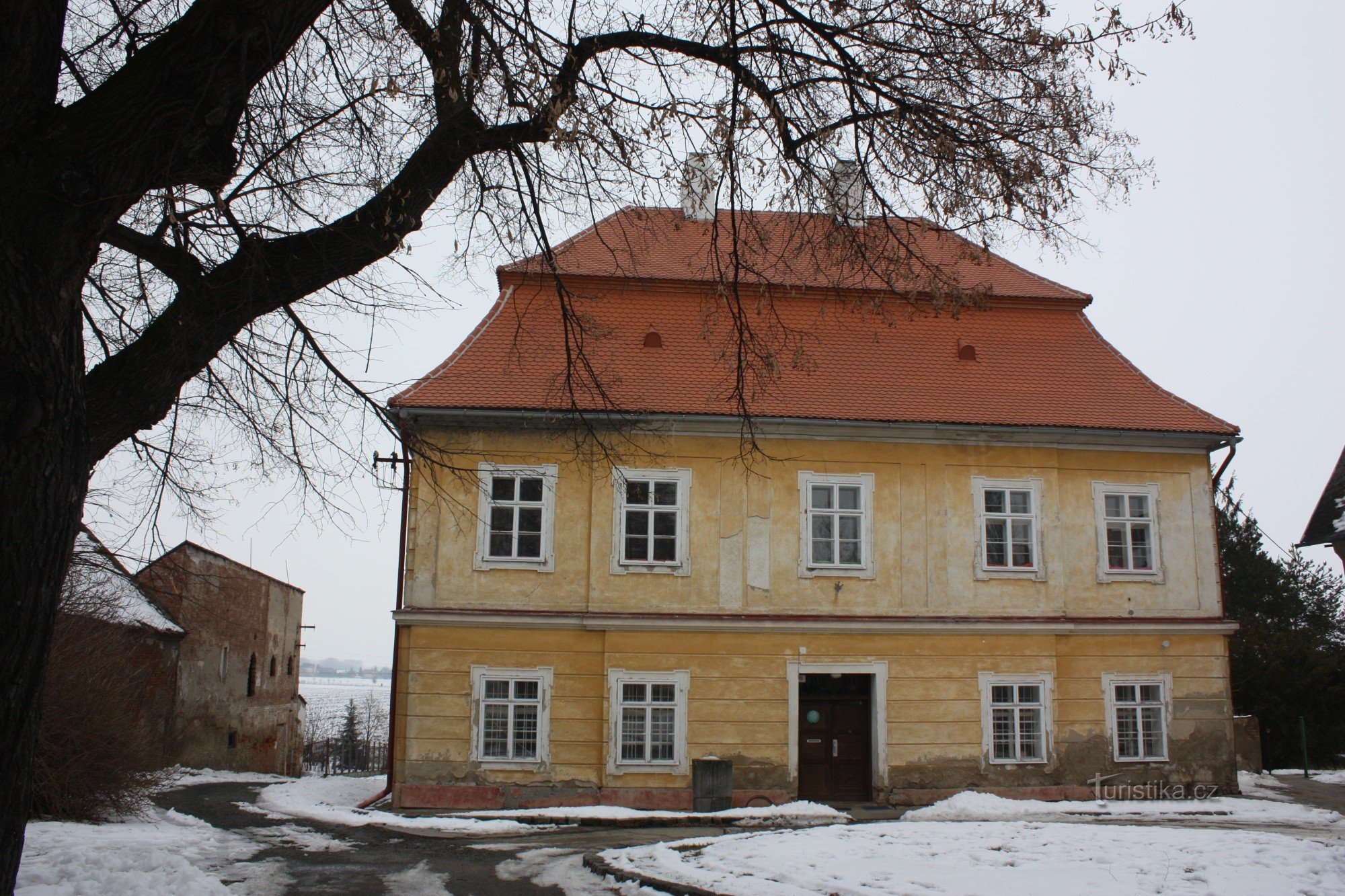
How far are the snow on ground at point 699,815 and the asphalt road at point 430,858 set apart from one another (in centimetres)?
61

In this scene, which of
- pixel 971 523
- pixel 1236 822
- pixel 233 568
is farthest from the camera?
pixel 233 568

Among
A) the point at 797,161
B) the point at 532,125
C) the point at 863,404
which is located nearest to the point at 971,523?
the point at 863,404

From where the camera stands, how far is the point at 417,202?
5.67 metres

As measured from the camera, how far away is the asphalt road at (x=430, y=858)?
34.0 feet

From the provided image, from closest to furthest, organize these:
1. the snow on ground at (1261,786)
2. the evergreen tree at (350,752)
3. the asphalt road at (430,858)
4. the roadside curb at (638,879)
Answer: the roadside curb at (638,879) → the asphalt road at (430,858) → the snow on ground at (1261,786) → the evergreen tree at (350,752)

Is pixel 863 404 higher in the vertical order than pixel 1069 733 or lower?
higher

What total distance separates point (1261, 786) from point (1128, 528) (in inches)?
215

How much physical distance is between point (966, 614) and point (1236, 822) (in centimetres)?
480

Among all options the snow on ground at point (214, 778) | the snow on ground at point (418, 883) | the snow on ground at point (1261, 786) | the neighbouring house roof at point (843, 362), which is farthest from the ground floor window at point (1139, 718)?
the snow on ground at point (214, 778)

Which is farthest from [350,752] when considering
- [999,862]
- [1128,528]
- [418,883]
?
[999,862]

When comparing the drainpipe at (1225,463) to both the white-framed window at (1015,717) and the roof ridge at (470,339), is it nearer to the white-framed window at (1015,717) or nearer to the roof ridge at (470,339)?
the white-framed window at (1015,717)

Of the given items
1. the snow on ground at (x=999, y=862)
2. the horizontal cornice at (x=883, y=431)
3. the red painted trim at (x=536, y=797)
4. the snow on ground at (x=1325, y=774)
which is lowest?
the red painted trim at (x=536, y=797)

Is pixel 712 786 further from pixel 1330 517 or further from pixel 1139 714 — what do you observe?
pixel 1330 517

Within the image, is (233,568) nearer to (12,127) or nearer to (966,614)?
(966,614)
